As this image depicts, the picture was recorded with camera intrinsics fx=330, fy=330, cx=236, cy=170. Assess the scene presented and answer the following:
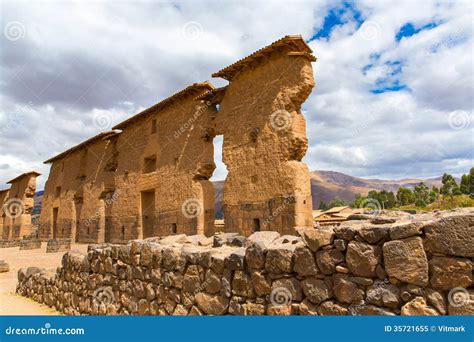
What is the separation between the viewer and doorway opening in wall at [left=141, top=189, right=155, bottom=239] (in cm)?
1719

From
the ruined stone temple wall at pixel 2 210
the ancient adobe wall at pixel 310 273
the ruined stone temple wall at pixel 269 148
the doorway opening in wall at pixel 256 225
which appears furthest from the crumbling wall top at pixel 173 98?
the ruined stone temple wall at pixel 2 210

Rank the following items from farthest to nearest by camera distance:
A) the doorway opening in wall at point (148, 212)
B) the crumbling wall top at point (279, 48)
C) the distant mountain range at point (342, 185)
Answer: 1. the distant mountain range at point (342, 185)
2. the doorway opening in wall at point (148, 212)
3. the crumbling wall top at point (279, 48)

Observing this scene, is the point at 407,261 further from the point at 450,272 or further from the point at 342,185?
the point at 342,185

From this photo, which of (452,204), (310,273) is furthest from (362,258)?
(452,204)

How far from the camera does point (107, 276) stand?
22.2ft

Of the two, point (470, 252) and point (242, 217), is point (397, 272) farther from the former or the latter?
point (242, 217)

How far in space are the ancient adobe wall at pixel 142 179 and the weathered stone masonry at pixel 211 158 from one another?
48mm

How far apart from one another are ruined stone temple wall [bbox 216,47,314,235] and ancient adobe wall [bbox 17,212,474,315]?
438 centimetres

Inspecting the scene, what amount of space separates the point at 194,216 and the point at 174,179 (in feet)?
7.24

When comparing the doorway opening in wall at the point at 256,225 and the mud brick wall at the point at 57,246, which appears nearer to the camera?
the doorway opening in wall at the point at 256,225

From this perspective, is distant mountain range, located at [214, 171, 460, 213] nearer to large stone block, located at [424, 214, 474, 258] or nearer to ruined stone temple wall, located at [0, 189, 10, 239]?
ruined stone temple wall, located at [0, 189, 10, 239]

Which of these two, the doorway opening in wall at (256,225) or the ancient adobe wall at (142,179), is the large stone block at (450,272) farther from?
the ancient adobe wall at (142,179)

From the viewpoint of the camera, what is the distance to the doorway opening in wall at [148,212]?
1719 centimetres

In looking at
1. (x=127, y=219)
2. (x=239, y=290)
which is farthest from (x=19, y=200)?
(x=239, y=290)
